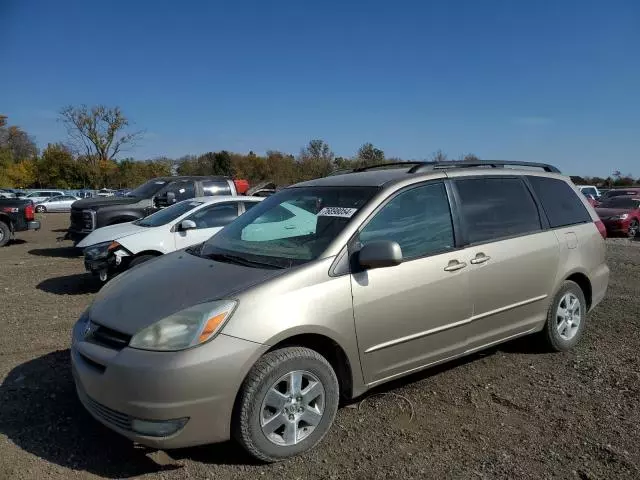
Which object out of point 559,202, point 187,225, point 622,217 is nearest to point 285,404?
point 559,202

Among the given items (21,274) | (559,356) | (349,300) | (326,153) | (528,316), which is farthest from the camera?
(326,153)

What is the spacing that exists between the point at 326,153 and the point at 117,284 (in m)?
48.0

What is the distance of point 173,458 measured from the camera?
3086mm

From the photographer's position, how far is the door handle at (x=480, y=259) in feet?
12.8

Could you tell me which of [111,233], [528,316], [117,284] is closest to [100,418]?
[117,284]

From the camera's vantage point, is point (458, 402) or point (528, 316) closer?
point (458, 402)

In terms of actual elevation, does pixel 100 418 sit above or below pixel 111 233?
below

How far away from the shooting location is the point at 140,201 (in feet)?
39.8

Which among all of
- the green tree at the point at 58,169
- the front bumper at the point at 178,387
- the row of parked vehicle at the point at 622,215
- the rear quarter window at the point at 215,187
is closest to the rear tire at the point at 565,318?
the front bumper at the point at 178,387

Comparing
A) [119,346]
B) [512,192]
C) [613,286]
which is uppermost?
[512,192]

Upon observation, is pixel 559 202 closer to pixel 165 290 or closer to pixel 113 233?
pixel 165 290

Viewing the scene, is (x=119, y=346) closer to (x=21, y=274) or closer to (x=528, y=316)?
(x=528, y=316)

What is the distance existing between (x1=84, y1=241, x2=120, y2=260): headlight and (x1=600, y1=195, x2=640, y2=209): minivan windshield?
1773 cm

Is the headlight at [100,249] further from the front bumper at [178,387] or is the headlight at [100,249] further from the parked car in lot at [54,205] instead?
Result: the parked car in lot at [54,205]
